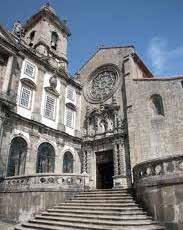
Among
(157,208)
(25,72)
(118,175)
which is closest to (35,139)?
(25,72)

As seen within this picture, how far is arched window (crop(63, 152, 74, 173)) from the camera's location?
19.3 meters

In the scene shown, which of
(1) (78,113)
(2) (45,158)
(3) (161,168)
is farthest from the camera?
(1) (78,113)

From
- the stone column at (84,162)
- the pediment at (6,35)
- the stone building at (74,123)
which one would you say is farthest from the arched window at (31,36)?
the stone column at (84,162)

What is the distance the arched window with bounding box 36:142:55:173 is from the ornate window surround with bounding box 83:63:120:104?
7117 mm

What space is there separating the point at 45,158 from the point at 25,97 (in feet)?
16.7

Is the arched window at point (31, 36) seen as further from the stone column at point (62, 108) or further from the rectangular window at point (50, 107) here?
the rectangular window at point (50, 107)

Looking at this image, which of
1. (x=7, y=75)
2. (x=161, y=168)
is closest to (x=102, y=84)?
(x=7, y=75)

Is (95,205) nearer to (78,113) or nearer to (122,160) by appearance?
(122,160)

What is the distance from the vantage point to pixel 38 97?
729 inches

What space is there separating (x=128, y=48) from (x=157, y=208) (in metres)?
17.6

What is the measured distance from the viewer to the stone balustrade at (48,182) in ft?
37.7

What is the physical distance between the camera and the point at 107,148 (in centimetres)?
Result: 1961

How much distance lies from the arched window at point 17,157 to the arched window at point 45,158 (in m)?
1.43

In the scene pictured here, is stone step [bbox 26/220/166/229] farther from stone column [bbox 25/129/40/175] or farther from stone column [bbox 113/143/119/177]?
stone column [bbox 113/143/119/177]
